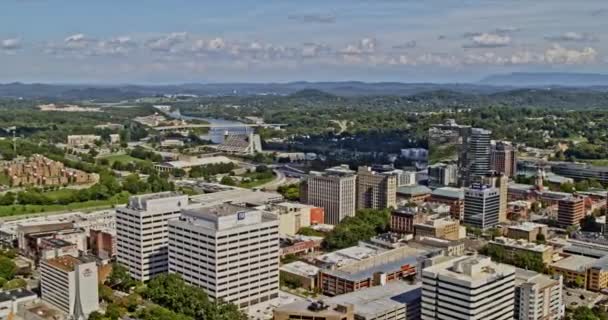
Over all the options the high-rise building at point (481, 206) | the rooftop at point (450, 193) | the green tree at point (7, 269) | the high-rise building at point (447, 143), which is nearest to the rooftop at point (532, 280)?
the high-rise building at point (481, 206)

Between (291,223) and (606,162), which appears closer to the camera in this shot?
(291,223)

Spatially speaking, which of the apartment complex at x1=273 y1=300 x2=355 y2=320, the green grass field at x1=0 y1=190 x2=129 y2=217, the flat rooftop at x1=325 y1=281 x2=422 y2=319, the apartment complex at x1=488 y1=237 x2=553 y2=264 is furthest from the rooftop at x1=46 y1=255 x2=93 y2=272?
the apartment complex at x1=488 y1=237 x2=553 y2=264

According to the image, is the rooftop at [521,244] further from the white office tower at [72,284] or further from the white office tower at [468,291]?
the white office tower at [72,284]

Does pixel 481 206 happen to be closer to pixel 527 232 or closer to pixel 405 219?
pixel 527 232

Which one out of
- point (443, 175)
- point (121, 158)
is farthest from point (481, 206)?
point (121, 158)

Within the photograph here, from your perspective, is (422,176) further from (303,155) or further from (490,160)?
(303,155)

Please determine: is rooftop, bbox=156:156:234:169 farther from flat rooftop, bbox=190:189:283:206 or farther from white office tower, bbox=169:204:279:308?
white office tower, bbox=169:204:279:308

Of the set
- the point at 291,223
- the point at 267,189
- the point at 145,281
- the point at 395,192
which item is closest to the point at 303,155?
the point at 267,189
